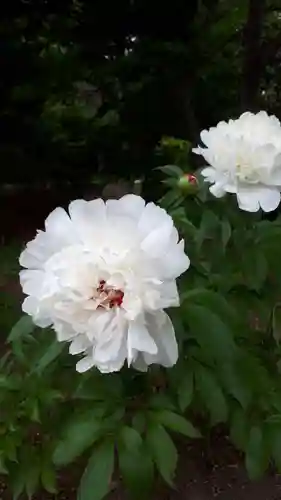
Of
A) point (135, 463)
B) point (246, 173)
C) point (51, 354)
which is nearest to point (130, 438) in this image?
point (135, 463)

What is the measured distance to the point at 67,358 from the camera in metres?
0.97

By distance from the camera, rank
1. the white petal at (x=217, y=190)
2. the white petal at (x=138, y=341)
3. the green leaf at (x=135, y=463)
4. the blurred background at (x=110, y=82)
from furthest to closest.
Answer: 1. the blurred background at (x=110, y=82)
2. the white petal at (x=217, y=190)
3. the green leaf at (x=135, y=463)
4. the white petal at (x=138, y=341)

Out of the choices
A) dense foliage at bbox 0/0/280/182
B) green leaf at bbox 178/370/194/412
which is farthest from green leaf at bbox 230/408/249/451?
dense foliage at bbox 0/0/280/182

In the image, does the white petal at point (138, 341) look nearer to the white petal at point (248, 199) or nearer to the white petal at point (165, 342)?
the white petal at point (165, 342)

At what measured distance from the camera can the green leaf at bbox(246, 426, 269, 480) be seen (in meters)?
1.02

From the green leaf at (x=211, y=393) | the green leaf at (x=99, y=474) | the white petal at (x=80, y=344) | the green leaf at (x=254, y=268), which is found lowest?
the green leaf at (x=99, y=474)

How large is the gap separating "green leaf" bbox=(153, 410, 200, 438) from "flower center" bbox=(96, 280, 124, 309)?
0.22m

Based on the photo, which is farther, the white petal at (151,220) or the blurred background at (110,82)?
the blurred background at (110,82)

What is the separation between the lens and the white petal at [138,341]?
0.77 meters

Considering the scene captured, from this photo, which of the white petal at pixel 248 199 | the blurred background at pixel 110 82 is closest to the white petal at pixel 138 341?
the white petal at pixel 248 199

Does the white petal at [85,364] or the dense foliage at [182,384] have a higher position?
the white petal at [85,364]

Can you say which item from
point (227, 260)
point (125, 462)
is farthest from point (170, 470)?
point (227, 260)

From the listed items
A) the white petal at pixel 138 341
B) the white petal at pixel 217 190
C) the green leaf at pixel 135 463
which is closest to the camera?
the white petal at pixel 138 341

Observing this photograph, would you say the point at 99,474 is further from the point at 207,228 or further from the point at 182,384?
the point at 207,228
